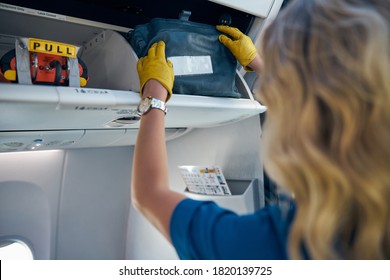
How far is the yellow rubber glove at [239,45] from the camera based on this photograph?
1.46 metres

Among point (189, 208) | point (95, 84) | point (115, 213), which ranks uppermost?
point (189, 208)

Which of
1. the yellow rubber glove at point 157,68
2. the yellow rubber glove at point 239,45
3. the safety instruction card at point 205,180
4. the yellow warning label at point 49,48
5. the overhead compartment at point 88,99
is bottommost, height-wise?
Answer: the safety instruction card at point 205,180

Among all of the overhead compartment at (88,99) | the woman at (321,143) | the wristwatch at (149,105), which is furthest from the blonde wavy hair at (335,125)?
the overhead compartment at (88,99)

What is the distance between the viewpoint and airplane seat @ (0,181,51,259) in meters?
1.92

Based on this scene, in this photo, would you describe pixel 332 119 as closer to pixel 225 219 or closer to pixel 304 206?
pixel 304 206

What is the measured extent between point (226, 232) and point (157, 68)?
2.17 ft

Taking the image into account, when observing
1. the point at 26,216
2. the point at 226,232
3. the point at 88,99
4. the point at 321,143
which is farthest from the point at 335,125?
the point at 26,216

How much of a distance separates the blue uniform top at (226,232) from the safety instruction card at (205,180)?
1173 mm

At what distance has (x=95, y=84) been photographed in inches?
61.7

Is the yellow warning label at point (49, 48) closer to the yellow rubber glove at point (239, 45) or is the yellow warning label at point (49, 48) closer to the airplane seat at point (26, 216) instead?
the yellow rubber glove at point (239, 45)

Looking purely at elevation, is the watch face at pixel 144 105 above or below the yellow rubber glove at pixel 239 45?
below

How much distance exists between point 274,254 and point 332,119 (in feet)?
1.02

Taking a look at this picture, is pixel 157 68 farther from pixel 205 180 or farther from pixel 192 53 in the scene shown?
pixel 205 180
